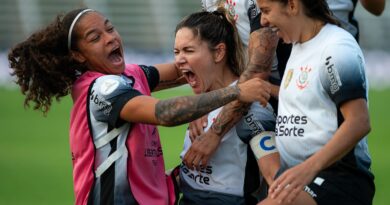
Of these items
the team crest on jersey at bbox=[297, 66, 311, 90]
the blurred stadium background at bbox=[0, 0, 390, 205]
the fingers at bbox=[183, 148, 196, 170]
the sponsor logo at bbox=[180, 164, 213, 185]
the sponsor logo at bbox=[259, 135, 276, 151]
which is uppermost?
the team crest on jersey at bbox=[297, 66, 311, 90]

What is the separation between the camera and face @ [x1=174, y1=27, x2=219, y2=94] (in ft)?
21.3

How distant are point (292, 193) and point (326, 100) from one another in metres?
0.59

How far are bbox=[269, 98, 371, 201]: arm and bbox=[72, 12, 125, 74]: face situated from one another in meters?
1.70

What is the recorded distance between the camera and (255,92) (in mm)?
5852

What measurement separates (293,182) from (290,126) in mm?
536

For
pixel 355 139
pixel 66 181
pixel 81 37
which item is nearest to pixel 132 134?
pixel 81 37

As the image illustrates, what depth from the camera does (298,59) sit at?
18.7 feet

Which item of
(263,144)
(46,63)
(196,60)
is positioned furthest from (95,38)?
(263,144)

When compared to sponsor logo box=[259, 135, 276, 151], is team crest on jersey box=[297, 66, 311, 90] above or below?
above

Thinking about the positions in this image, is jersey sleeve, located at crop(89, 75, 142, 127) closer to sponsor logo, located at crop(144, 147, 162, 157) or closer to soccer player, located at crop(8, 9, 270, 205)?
soccer player, located at crop(8, 9, 270, 205)

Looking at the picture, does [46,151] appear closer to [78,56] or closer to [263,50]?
[78,56]

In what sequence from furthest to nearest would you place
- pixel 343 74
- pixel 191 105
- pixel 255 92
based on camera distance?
pixel 191 105 → pixel 255 92 → pixel 343 74

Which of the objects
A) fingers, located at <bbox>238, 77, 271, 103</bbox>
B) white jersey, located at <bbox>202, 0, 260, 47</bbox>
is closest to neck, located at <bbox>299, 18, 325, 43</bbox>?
fingers, located at <bbox>238, 77, 271, 103</bbox>

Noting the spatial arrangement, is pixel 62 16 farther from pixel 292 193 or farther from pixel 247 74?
pixel 292 193
